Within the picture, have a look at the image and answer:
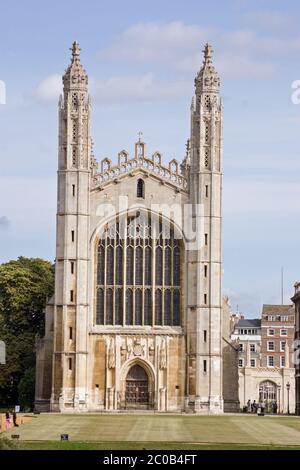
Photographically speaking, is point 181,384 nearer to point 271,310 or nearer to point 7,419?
point 7,419

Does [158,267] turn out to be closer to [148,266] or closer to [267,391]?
[148,266]

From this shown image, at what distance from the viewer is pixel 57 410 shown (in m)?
84.5

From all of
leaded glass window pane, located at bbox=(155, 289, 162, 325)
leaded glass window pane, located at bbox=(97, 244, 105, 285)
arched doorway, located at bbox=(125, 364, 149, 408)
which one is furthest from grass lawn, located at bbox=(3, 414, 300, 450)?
leaded glass window pane, located at bbox=(97, 244, 105, 285)

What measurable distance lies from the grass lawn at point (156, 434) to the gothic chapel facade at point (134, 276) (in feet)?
48.6

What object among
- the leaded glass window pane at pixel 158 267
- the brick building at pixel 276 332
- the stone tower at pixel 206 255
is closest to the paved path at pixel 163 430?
the stone tower at pixel 206 255

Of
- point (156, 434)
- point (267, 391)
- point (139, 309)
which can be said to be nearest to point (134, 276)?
point (139, 309)

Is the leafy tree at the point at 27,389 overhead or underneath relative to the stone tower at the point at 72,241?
underneath

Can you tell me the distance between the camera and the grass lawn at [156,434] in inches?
1843

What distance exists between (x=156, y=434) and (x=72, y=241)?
33156mm

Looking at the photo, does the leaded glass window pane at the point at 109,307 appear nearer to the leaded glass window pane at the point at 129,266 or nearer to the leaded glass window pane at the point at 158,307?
the leaded glass window pane at the point at 129,266

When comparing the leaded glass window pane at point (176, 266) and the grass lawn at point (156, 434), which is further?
the leaded glass window pane at point (176, 266)

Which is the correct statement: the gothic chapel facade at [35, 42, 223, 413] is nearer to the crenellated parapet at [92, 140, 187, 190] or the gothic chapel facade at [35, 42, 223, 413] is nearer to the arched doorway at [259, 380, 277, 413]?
the crenellated parapet at [92, 140, 187, 190]

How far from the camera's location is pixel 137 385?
8719 cm
